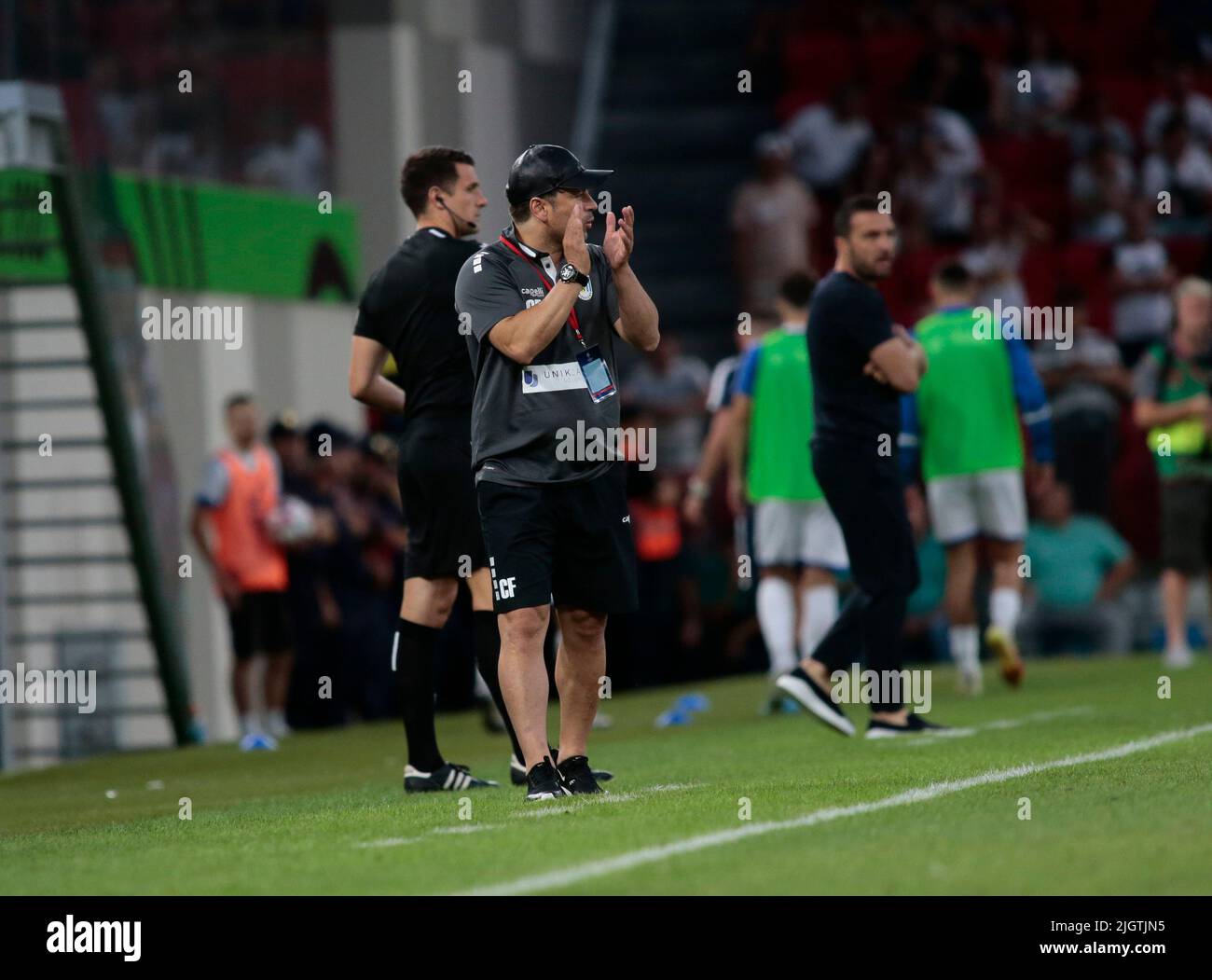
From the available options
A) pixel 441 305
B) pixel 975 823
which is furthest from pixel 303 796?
pixel 975 823

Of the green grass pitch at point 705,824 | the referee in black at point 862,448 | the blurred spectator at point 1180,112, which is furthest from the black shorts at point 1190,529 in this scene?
the blurred spectator at point 1180,112

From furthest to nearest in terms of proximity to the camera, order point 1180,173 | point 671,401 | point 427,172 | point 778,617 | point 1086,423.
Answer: point 1180,173 < point 671,401 < point 1086,423 < point 778,617 < point 427,172

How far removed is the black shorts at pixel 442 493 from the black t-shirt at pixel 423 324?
0.09 metres

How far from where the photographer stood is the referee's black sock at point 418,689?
30.7 feet

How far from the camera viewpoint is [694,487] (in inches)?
596

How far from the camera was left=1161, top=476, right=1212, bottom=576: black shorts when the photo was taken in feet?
50.4

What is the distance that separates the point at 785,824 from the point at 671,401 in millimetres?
14261

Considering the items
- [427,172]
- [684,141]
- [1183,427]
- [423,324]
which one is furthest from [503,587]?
[684,141]

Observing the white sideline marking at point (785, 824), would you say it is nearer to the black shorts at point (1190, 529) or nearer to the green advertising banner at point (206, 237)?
the black shorts at point (1190, 529)

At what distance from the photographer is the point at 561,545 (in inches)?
322
